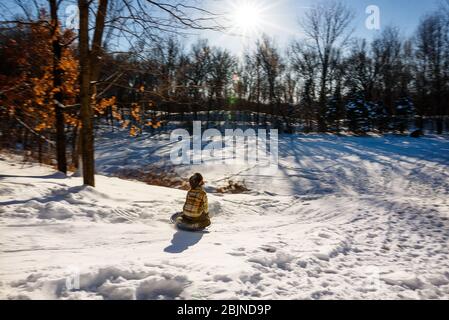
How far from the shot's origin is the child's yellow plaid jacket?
6246 mm

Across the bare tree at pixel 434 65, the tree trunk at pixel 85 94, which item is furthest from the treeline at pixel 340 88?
the tree trunk at pixel 85 94

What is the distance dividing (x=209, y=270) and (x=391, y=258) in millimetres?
3301

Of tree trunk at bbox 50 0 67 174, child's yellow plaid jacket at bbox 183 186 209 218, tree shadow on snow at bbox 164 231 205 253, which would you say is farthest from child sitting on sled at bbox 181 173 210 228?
tree trunk at bbox 50 0 67 174

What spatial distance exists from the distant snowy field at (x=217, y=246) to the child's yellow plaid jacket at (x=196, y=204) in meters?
0.47

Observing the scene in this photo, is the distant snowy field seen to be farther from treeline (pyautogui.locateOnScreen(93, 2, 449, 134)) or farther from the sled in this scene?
treeline (pyautogui.locateOnScreen(93, 2, 449, 134))

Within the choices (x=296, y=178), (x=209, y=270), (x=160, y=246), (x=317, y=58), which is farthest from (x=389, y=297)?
(x=317, y=58)

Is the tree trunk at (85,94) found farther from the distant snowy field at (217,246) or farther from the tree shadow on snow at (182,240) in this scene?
the tree shadow on snow at (182,240)

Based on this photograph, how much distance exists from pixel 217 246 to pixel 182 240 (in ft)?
2.22

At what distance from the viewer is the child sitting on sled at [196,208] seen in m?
6.25

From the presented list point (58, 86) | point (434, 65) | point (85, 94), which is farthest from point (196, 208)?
point (434, 65)

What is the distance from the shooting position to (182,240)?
547 cm

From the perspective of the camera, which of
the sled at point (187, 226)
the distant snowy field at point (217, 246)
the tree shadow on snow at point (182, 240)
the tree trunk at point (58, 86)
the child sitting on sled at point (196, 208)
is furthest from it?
the tree trunk at point (58, 86)

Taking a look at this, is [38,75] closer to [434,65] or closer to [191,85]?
[191,85]
